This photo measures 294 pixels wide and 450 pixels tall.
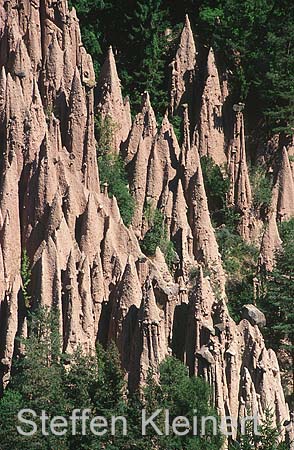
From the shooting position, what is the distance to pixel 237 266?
117 ft

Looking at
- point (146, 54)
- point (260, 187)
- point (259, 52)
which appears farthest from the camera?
point (146, 54)

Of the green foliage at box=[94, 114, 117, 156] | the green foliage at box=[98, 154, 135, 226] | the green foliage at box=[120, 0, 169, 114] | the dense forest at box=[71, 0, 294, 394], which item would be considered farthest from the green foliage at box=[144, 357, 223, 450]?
the green foliage at box=[120, 0, 169, 114]

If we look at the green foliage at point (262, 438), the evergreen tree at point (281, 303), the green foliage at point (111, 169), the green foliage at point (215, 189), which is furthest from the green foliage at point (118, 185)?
the green foliage at point (262, 438)

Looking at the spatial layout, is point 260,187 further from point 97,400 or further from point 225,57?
point 97,400

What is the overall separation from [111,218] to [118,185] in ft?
7.78

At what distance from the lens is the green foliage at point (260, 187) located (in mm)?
37906

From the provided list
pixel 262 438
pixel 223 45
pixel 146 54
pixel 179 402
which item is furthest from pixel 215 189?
pixel 262 438

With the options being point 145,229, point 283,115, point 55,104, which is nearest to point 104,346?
point 145,229

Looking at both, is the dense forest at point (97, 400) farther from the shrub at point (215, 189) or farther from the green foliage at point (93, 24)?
the green foliage at point (93, 24)

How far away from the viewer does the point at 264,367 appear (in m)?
30.1

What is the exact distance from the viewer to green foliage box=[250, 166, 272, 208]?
3791 cm

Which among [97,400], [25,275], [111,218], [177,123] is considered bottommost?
[97,400]

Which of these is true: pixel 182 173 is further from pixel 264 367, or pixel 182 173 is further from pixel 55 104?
pixel 264 367

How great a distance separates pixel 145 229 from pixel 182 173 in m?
2.16
